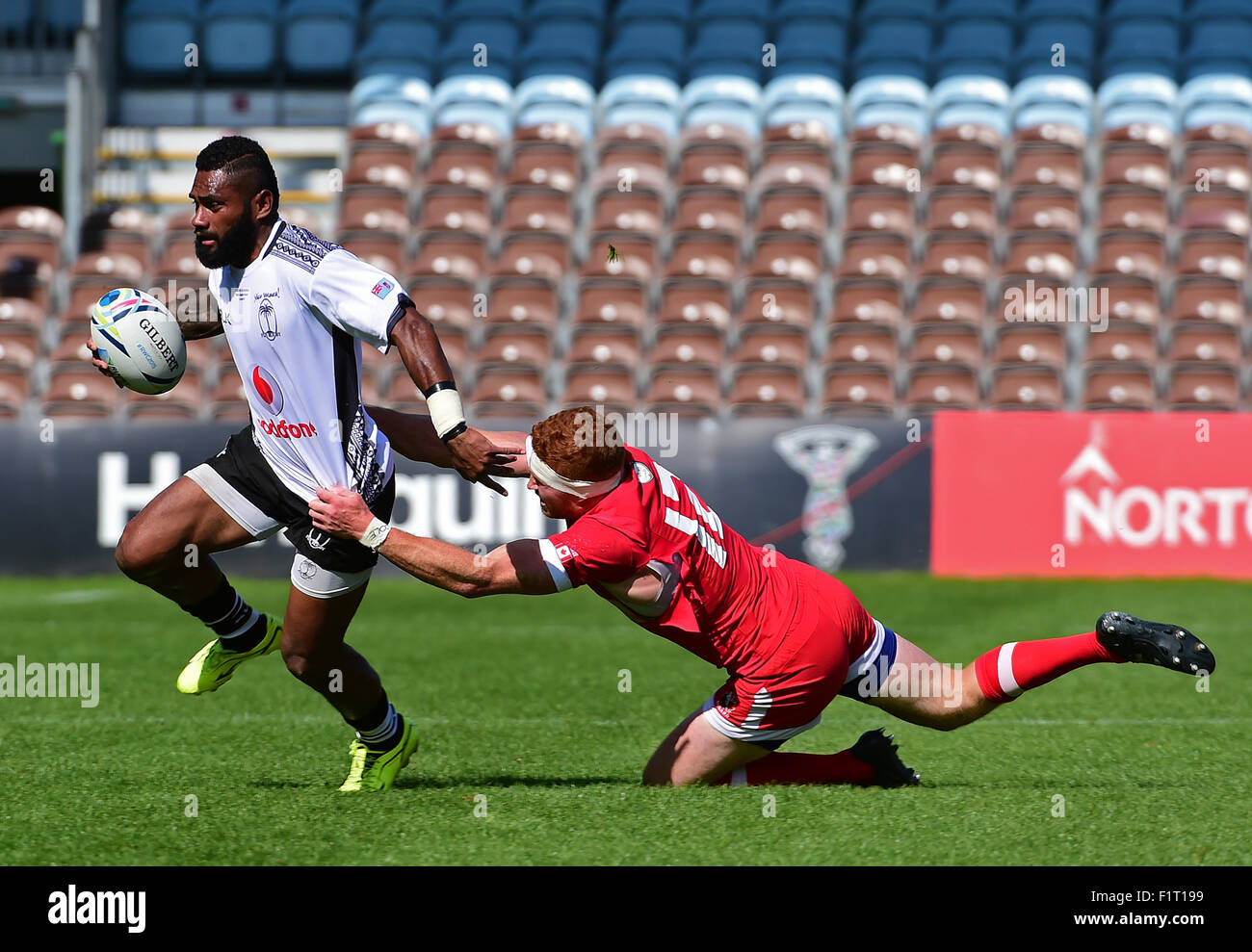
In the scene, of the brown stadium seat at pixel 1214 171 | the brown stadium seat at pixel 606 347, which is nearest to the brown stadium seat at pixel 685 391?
the brown stadium seat at pixel 606 347

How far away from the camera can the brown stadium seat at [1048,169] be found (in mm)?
16688

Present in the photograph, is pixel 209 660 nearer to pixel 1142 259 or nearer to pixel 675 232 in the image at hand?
pixel 675 232

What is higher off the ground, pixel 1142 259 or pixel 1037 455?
pixel 1142 259

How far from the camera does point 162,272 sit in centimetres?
1659

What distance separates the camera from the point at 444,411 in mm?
5012

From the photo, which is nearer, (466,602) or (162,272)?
(466,602)

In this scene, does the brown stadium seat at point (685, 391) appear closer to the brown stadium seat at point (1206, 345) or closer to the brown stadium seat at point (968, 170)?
the brown stadium seat at point (968, 170)

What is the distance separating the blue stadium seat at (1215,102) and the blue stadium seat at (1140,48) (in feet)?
1.76

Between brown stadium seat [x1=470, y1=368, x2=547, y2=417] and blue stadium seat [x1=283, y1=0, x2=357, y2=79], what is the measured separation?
19.7ft

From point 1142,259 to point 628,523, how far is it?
40.5ft


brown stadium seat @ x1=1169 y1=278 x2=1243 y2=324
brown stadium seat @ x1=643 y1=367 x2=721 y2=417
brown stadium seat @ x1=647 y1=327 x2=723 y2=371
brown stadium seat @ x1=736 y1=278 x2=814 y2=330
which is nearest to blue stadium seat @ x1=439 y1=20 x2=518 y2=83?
brown stadium seat @ x1=736 y1=278 x2=814 y2=330
